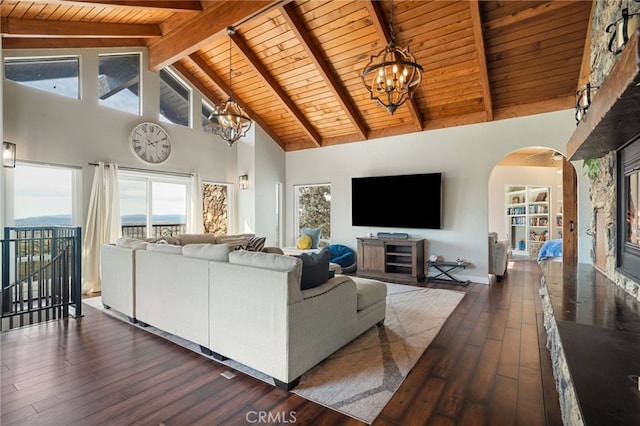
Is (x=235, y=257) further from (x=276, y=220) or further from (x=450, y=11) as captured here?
(x=276, y=220)

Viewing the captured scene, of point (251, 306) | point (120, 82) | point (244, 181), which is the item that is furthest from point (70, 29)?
point (251, 306)

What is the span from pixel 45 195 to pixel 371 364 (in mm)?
5305

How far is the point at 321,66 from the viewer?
518cm

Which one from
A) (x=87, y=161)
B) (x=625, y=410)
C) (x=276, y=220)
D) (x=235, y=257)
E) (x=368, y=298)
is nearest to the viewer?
(x=625, y=410)

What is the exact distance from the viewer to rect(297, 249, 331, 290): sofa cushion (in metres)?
2.47

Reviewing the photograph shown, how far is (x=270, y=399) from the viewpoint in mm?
2111

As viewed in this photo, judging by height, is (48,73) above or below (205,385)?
above

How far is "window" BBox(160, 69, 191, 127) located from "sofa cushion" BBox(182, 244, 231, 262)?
14.0 ft

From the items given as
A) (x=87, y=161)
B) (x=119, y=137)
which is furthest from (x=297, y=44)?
(x=87, y=161)

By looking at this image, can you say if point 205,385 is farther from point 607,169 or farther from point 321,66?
point 321,66

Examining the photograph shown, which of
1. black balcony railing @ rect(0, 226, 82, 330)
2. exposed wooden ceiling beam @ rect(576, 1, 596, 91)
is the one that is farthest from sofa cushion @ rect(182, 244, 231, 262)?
exposed wooden ceiling beam @ rect(576, 1, 596, 91)

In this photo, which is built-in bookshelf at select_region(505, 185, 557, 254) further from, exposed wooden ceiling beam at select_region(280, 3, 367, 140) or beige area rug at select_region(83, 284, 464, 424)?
beige area rug at select_region(83, 284, 464, 424)

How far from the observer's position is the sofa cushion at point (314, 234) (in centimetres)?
723

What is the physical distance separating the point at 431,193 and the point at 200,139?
16.3 ft
